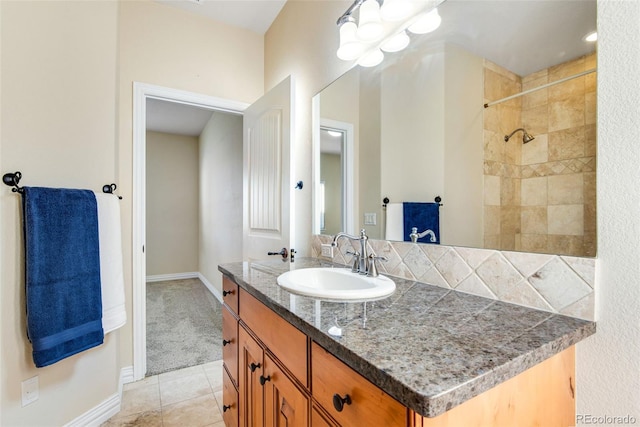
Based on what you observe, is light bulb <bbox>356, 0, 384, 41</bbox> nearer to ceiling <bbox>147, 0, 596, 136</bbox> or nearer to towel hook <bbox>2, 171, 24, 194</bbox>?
ceiling <bbox>147, 0, 596, 136</bbox>

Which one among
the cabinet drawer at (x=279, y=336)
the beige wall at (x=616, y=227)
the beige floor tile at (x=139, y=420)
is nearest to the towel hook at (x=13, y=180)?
the cabinet drawer at (x=279, y=336)

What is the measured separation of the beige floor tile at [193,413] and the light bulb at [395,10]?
2.21 meters

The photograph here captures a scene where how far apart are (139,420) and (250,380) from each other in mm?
1034

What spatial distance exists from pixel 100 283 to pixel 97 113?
0.93 meters

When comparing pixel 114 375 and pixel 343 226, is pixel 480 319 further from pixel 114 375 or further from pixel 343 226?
pixel 114 375

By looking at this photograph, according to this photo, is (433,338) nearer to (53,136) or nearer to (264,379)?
(264,379)

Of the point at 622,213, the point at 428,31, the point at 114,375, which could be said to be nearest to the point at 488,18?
the point at 428,31

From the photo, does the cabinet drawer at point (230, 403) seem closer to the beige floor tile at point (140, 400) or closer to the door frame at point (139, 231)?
the beige floor tile at point (140, 400)

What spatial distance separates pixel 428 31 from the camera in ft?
3.86

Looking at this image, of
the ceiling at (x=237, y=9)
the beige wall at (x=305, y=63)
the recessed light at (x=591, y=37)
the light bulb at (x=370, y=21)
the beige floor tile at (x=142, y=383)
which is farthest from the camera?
the ceiling at (x=237, y=9)

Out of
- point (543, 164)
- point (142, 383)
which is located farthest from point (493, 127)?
point (142, 383)

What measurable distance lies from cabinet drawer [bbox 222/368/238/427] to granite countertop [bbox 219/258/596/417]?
0.70 meters

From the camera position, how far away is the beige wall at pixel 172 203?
Result: 16.7 feet

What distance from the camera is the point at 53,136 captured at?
1.43 meters
